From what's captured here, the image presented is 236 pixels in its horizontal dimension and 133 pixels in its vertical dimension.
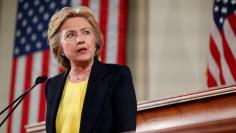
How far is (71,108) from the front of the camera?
1.82 m

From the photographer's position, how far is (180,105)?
3.45 m

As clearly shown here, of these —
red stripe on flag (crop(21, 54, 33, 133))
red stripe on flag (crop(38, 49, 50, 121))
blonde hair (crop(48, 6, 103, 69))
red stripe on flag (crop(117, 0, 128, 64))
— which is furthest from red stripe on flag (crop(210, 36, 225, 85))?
blonde hair (crop(48, 6, 103, 69))

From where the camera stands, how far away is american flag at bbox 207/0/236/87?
4492 millimetres

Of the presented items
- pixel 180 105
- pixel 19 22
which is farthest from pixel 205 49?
pixel 19 22

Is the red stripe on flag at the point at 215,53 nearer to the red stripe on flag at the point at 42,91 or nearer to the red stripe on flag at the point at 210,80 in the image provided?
the red stripe on flag at the point at 210,80

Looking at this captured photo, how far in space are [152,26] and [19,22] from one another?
1.71 m

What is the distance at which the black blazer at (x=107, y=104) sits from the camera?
1.71 meters

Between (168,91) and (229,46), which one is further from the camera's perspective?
(168,91)

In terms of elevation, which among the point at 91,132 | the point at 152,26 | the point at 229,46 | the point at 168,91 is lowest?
the point at 91,132

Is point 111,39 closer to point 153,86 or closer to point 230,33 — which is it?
point 153,86

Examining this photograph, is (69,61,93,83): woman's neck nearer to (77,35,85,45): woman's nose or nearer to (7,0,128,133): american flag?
(77,35,85,45): woman's nose

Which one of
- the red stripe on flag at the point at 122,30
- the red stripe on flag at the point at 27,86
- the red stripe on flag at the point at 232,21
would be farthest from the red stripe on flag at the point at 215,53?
the red stripe on flag at the point at 27,86

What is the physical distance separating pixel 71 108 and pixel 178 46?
3.31 m

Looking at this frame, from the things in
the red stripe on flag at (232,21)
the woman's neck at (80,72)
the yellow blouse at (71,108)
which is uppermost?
the red stripe on flag at (232,21)
